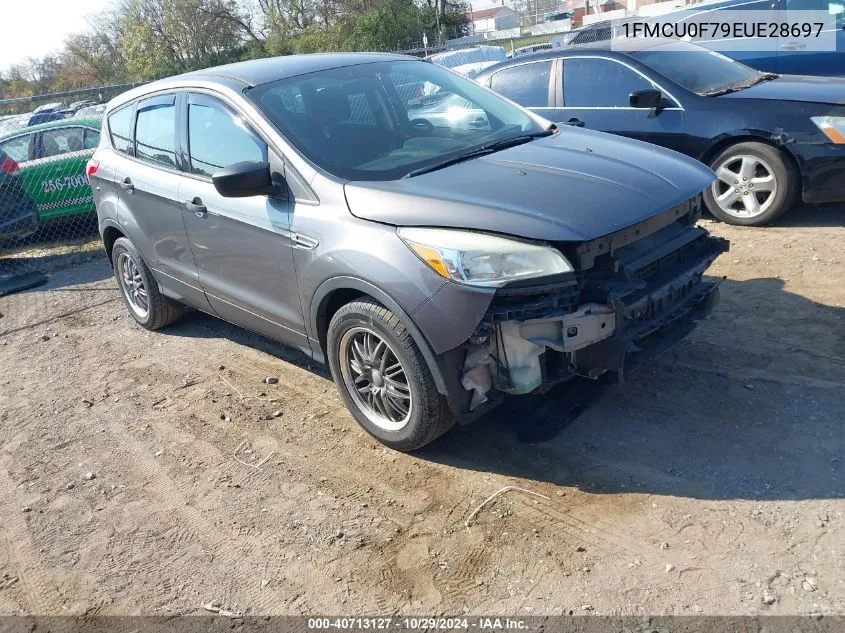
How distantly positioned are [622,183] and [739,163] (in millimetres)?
3499

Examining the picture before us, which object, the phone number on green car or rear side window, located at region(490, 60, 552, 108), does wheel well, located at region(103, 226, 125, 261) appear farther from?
the phone number on green car

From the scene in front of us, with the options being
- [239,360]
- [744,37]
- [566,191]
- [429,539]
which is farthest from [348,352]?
[744,37]

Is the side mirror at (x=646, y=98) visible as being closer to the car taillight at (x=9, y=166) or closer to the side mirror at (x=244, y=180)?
the side mirror at (x=244, y=180)

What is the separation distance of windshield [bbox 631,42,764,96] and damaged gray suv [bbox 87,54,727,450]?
9.20 feet

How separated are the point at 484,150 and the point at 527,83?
12.6 feet

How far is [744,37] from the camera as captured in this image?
9656mm

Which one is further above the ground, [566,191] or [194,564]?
[566,191]

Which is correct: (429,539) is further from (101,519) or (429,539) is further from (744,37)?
(744,37)

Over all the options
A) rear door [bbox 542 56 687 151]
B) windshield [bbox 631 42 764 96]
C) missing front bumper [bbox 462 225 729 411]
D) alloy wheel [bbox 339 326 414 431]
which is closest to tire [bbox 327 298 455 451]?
alloy wheel [bbox 339 326 414 431]

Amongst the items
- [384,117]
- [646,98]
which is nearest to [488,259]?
[384,117]

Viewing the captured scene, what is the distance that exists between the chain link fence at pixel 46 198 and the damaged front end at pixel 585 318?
7363mm

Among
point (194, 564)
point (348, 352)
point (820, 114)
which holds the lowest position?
point (194, 564)

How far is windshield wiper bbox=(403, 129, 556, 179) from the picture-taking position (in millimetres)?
3850

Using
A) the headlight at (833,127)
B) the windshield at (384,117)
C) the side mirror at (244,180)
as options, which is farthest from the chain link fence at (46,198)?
the headlight at (833,127)
